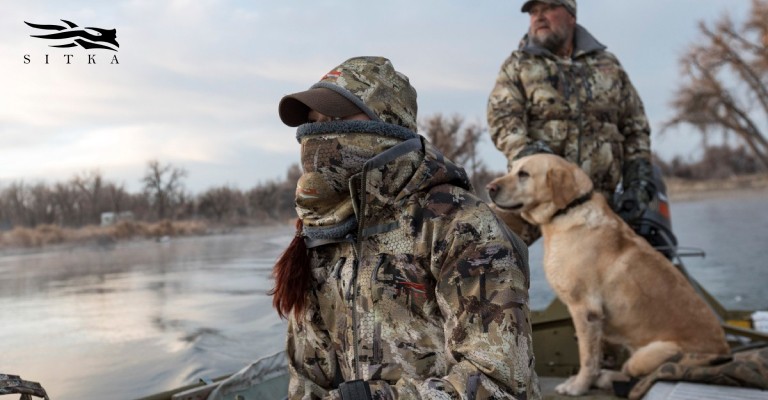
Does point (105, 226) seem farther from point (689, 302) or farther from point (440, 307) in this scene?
point (440, 307)

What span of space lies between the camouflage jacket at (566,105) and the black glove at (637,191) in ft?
0.44

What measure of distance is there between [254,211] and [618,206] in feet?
14.0

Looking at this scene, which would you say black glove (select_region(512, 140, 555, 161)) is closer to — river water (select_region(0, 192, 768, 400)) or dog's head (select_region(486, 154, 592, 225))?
dog's head (select_region(486, 154, 592, 225))

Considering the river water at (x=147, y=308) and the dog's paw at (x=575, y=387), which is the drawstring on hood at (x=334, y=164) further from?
the dog's paw at (x=575, y=387)

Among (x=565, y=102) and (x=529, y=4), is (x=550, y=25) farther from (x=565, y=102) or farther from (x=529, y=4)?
(x=565, y=102)

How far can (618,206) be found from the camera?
14.5ft

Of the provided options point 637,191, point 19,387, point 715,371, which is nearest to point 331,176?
point 19,387

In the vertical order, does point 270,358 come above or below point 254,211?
below

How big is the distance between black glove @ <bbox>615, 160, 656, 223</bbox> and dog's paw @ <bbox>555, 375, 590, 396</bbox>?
47.9 inches

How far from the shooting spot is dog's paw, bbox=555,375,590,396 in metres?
3.55

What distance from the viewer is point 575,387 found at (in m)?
3.56

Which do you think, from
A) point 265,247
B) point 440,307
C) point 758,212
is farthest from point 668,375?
point 758,212

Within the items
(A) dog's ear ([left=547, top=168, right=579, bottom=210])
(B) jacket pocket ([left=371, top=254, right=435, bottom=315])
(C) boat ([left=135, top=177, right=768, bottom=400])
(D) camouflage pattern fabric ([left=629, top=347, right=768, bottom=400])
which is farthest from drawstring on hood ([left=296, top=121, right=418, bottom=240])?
(A) dog's ear ([left=547, top=168, right=579, bottom=210])

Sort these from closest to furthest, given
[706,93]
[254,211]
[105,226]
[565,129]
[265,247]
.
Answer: [565,129] → [105,226] → [254,211] → [265,247] → [706,93]
